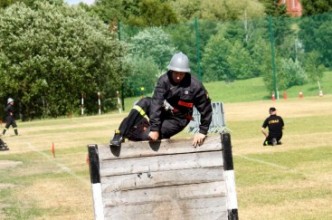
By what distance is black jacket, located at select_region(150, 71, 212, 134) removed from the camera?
8852 millimetres

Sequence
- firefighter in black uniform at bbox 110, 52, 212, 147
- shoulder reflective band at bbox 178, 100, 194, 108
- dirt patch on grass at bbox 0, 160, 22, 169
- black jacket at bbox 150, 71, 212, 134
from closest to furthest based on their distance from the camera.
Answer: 1. firefighter in black uniform at bbox 110, 52, 212, 147
2. black jacket at bbox 150, 71, 212, 134
3. shoulder reflective band at bbox 178, 100, 194, 108
4. dirt patch on grass at bbox 0, 160, 22, 169

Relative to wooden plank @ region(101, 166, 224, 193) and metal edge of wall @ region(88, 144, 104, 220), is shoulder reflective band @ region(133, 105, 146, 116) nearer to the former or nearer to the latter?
wooden plank @ region(101, 166, 224, 193)

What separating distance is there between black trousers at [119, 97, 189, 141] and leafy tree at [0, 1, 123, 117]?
144 feet

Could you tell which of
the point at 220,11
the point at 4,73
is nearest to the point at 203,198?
the point at 4,73

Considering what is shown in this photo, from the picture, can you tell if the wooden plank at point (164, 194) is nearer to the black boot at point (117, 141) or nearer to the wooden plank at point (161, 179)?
the wooden plank at point (161, 179)

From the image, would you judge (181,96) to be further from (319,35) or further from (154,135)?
(319,35)

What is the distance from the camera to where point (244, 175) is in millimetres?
15719

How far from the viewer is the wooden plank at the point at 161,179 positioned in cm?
830

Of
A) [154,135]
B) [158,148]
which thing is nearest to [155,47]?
[154,135]

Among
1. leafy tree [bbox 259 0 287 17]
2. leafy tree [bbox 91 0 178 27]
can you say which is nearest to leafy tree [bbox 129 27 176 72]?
leafy tree [bbox 91 0 178 27]

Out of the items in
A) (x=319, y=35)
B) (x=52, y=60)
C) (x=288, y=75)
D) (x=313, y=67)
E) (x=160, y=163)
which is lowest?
(x=160, y=163)

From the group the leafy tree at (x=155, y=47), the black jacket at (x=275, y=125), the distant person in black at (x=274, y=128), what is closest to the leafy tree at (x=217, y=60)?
the leafy tree at (x=155, y=47)

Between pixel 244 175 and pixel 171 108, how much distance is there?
687cm

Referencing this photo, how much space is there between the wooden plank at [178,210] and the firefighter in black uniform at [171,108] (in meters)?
0.65
